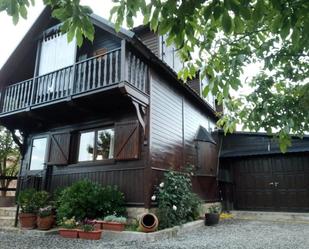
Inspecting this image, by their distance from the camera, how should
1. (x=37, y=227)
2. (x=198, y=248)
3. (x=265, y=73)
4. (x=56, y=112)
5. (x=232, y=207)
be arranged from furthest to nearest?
(x=232, y=207), (x=56, y=112), (x=37, y=227), (x=198, y=248), (x=265, y=73)

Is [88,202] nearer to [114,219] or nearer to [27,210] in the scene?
[114,219]

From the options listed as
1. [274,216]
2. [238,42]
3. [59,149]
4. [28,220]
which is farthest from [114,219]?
[274,216]

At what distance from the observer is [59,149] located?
31.2 ft

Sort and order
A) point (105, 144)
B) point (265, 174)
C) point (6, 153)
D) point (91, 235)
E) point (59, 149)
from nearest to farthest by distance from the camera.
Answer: point (91, 235) < point (105, 144) < point (59, 149) < point (265, 174) < point (6, 153)

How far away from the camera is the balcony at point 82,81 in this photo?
7.44m

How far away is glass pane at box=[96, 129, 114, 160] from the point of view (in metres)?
8.60

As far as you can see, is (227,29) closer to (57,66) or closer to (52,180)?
(57,66)

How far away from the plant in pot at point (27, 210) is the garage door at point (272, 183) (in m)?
8.45

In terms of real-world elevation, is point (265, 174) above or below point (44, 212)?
above

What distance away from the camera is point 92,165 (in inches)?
344

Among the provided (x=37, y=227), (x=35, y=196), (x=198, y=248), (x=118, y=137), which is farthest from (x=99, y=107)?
(x=198, y=248)

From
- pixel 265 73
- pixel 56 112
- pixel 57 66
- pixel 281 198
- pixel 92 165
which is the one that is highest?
pixel 57 66

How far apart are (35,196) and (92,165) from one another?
5.93 feet

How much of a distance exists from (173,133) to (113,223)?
3968 mm
